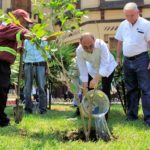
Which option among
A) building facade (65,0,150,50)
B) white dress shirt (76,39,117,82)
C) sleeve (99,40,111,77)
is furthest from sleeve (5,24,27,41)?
building facade (65,0,150,50)

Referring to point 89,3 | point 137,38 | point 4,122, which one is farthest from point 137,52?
point 89,3

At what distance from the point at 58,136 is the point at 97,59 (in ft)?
5.50

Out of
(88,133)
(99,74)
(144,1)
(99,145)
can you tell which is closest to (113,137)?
(88,133)

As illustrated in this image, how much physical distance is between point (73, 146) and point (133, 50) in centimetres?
259

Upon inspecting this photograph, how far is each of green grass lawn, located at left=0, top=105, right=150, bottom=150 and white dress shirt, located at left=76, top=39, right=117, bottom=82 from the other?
2.55 feet

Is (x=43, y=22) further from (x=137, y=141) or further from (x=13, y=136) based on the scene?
(x=137, y=141)

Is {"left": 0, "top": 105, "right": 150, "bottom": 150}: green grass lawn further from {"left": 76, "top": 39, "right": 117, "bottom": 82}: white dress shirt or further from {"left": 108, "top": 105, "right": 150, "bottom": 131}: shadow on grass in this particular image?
{"left": 76, "top": 39, "right": 117, "bottom": 82}: white dress shirt

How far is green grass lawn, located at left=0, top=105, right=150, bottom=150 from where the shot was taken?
4902 millimetres

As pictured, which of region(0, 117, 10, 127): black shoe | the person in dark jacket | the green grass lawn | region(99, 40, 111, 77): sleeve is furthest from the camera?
region(99, 40, 111, 77): sleeve

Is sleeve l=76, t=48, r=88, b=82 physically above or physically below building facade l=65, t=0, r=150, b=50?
below

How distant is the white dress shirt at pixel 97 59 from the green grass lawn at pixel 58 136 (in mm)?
777

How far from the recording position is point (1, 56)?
6309mm

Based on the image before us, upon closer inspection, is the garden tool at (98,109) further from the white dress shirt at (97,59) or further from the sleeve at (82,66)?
the sleeve at (82,66)

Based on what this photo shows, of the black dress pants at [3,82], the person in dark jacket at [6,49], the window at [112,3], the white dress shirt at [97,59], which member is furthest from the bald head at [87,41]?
the window at [112,3]
